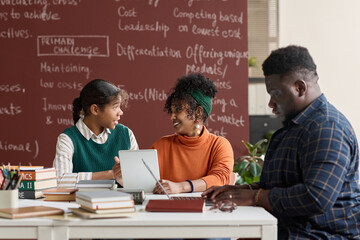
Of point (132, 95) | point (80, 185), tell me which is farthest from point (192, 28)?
point (80, 185)

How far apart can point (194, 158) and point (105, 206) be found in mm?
871

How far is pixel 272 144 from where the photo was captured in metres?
1.75

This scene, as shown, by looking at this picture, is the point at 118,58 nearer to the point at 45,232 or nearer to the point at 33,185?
Answer: the point at 33,185

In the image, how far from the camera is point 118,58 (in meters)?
3.61

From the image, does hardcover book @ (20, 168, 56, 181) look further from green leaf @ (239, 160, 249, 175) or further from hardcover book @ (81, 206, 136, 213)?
green leaf @ (239, 160, 249, 175)

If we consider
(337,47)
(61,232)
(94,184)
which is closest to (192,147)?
(94,184)

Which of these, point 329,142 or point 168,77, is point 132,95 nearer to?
point 168,77

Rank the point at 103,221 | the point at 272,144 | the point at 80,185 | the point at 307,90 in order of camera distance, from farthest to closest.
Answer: the point at 80,185, the point at 272,144, the point at 307,90, the point at 103,221

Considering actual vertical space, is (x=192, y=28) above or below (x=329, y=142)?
above

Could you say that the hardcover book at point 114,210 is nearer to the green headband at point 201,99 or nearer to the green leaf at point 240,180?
the green headband at point 201,99

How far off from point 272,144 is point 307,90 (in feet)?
0.81

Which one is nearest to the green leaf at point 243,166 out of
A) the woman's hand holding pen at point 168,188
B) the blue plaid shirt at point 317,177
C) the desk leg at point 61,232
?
the woman's hand holding pen at point 168,188

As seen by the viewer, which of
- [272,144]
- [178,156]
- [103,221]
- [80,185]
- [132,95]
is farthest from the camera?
[132,95]

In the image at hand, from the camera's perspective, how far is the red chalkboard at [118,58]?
142 inches
